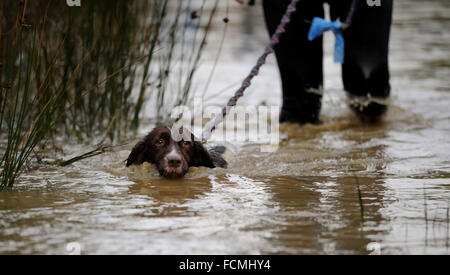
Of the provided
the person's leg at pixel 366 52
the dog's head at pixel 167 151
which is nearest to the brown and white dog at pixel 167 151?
the dog's head at pixel 167 151

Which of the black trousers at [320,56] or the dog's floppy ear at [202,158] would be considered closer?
the dog's floppy ear at [202,158]

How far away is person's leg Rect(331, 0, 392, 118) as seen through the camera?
20.3 ft

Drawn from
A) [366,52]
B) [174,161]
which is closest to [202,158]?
[174,161]

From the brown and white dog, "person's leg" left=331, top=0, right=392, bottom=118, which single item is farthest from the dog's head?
"person's leg" left=331, top=0, right=392, bottom=118

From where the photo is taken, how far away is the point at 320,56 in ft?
21.8

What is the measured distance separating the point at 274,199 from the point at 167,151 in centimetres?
119

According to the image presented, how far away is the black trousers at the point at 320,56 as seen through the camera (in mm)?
6207

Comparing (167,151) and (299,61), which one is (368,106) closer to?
(299,61)

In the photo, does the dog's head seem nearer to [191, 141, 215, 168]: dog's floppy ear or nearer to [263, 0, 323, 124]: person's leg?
[191, 141, 215, 168]: dog's floppy ear

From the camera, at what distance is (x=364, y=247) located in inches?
125

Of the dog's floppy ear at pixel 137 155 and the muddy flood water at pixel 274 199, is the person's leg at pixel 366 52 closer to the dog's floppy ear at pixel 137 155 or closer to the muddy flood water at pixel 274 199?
the muddy flood water at pixel 274 199

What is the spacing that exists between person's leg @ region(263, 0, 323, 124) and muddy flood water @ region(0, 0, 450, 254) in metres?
A: 0.20

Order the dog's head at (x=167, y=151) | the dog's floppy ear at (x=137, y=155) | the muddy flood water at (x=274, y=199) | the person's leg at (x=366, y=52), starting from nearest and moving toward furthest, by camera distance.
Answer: the muddy flood water at (x=274, y=199) → the dog's head at (x=167, y=151) → the dog's floppy ear at (x=137, y=155) → the person's leg at (x=366, y=52)
